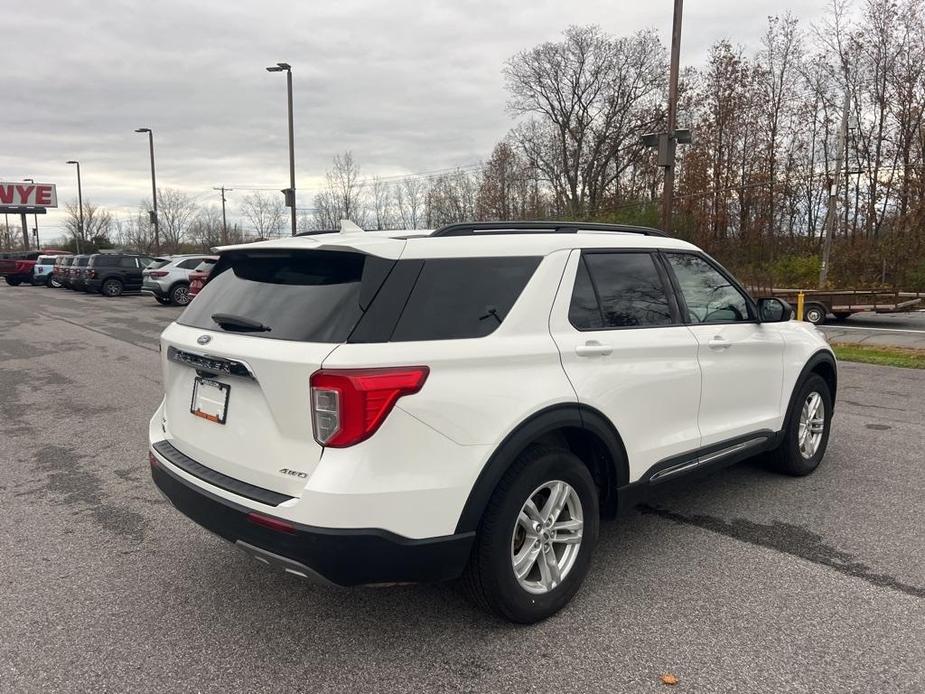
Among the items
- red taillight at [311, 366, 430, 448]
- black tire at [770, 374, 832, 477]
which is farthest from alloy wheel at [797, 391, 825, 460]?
red taillight at [311, 366, 430, 448]

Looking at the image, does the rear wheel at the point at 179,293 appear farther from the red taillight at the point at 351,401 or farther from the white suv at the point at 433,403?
the red taillight at the point at 351,401

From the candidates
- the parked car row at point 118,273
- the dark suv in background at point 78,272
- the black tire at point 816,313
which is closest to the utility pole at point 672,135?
the black tire at point 816,313

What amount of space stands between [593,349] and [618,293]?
50 centimetres

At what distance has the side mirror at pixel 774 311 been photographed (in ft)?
15.1

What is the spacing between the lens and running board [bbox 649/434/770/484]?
358 cm

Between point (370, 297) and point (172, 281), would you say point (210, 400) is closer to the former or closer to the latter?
point (370, 297)

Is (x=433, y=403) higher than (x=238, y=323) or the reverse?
the reverse

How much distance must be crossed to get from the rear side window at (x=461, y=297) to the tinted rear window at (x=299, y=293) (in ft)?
0.60

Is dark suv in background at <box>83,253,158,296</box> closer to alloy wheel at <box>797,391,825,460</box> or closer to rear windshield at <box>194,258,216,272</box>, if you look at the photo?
rear windshield at <box>194,258,216,272</box>

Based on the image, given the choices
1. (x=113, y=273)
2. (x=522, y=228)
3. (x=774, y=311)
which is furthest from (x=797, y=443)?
(x=113, y=273)

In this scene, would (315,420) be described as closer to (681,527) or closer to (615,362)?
(615,362)

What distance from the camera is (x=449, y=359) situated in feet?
8.71

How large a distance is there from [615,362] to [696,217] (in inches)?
1169

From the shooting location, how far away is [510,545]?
284cm
